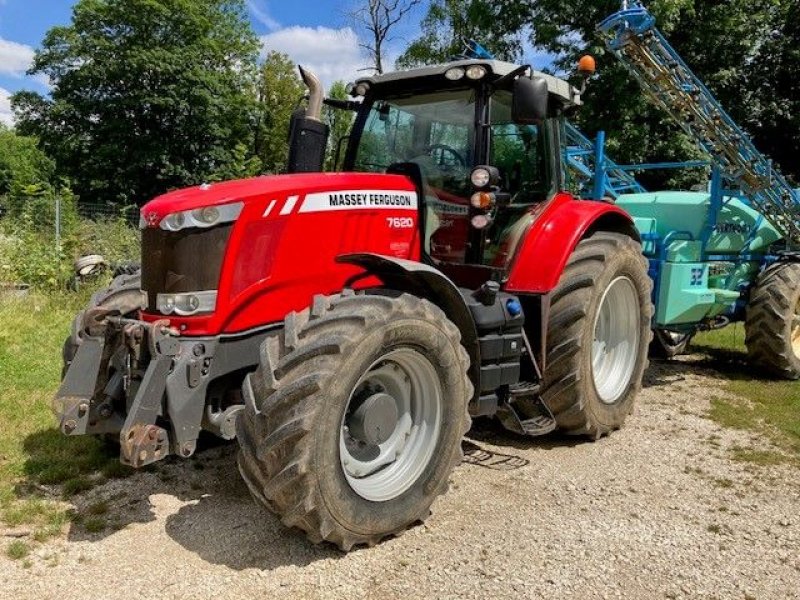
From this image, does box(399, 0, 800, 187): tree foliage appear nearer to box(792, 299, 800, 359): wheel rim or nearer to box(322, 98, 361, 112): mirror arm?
box(792, 299, 800, 359): wheel rim

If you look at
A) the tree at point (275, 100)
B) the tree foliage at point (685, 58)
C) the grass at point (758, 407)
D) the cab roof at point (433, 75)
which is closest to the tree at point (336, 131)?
the cab roof at point (433, 75)

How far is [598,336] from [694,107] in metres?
2.75

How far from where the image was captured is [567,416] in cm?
456

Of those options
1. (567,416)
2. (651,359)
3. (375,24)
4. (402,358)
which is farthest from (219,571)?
(375,24)

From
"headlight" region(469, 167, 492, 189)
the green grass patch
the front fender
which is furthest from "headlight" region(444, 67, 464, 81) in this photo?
the green grass patch

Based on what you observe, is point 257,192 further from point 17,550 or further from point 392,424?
point 17,550

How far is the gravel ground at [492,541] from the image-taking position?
295 centimetres

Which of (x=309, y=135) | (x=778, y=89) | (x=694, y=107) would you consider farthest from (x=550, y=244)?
(x=778, y=89)

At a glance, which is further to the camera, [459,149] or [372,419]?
[459,149]

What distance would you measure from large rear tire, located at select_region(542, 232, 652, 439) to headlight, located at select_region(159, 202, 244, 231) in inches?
84.6

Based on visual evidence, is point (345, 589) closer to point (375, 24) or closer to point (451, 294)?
point (451, 294)

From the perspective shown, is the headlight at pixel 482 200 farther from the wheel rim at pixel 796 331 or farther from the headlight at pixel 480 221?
the wheel rim at pixel 796 331

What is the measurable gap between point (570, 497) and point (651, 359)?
4163mm

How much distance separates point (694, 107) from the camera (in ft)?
21.5
